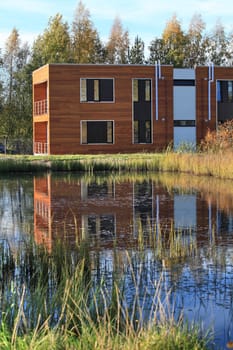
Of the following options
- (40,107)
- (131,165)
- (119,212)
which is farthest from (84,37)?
(119,212)

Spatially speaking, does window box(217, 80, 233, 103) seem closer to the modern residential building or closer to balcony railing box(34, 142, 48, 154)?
the modern residential building

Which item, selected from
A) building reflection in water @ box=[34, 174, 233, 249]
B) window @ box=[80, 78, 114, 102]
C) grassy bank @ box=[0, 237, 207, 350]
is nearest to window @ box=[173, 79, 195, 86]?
window @ box=[80, 78, 114, 102]

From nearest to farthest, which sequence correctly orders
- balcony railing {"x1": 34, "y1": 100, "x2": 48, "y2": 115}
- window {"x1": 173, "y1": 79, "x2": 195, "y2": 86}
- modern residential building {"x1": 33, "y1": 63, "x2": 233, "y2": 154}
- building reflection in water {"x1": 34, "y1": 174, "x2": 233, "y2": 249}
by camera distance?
1. building reflection in water {"x1": 34, "y1": 174, "x2": 233, "y2": 249}
2. modern residential building {"x1": 33, "y1": 63, "x2": 233, "y2": 154}
3. balcony railing {"x1": 34, "y1": 100, "x2": 48, "y2": 115}
4. window {"x1": 173, "y1": 79, "x2": 195, "y2": 86}

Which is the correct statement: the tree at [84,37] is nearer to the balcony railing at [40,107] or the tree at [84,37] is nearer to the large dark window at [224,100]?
the balcony railing at [40,107]

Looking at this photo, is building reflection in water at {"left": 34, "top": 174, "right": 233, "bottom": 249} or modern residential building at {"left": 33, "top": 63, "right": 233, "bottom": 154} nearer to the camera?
building reflection in water at {"left": 34, "top": 174, "right": 233, "bottom": 249}

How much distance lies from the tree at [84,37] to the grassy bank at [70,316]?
43089 millimetres

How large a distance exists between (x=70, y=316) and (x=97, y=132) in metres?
30.1

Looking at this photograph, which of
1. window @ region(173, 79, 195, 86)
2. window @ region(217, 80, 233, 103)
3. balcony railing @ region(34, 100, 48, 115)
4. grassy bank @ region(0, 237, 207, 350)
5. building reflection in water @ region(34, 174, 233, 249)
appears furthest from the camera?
window @ region(217, 80, 233, 103)

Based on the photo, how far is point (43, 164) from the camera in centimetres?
2442

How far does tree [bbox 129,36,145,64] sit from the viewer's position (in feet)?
167

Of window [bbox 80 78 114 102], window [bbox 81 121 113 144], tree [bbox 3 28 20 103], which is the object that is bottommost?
window [bbox 81 121 113 144]

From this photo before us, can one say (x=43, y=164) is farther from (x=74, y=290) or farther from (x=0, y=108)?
(x=0, y=108)

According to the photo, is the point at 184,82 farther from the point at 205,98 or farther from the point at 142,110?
the point at 142,110

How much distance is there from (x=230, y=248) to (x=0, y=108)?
131 feet
